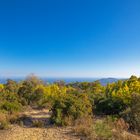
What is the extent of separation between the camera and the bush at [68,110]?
10.4 metres

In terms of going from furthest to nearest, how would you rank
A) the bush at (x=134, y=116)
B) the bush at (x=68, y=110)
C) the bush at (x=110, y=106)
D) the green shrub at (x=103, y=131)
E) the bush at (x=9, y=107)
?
the bush at (x=110, y=106) < the bush at (x=9, y=107) < the bush at (x=68, y=110) < the bush at (x=134, y=116) < the green shrub at (x=103, y=131)

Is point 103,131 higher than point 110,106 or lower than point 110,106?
lower

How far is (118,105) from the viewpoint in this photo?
13.7 meters

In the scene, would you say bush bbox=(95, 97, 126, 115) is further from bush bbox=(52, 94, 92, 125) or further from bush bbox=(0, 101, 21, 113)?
bush bbox=(0, 101, 21, 113)

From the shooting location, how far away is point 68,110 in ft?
35.7

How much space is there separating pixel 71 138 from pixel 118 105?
652 centimetres

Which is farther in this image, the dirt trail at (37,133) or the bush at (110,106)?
the bush at (110,106)

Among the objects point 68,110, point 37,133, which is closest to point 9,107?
→ point 68,110

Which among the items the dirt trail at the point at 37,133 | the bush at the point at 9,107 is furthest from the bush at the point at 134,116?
the bush at the point at 9,107

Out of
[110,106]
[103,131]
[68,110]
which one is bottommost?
[103,131]

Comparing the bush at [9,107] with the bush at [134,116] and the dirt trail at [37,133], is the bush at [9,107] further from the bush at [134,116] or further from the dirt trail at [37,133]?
the bush at [134,116]

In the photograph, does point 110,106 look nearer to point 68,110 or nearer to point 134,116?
point 68,110

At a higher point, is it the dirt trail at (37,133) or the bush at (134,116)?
the bush at (134,116)

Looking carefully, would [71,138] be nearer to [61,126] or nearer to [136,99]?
[61,126]
